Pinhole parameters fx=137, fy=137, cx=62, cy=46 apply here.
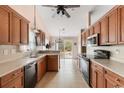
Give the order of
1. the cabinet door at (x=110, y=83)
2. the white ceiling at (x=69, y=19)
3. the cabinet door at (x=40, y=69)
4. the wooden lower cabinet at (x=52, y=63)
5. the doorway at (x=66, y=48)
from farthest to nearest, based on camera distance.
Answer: the doorway at (x=66, y=48)
the white ceiling at (x=69, y=19)
the wooden lower cabinet at (x=52, y=63)
the cabinet door at (x=40, y=69)
the cabinet door at (x=110, y=83)

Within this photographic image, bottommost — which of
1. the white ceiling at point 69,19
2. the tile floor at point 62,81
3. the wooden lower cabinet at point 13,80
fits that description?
the tile floor at point 62,81

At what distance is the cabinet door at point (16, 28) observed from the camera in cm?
304

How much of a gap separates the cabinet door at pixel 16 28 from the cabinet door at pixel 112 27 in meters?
2.16

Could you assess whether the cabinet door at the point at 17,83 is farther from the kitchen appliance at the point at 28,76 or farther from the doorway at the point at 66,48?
the doorway at the point at 66,48

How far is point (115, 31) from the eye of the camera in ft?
9.21

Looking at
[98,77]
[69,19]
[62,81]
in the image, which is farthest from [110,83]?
[69,19]

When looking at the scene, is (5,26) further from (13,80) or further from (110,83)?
(110,83)

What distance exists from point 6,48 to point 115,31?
2.54 meters

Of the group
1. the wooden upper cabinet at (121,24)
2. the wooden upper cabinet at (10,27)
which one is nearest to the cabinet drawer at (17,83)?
the wooden upper cabinet at (10,27)

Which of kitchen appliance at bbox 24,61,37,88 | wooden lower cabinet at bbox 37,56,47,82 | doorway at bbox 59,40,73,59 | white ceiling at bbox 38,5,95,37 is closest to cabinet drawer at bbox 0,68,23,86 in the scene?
kitchen appliance at bbox 24,61,37,88

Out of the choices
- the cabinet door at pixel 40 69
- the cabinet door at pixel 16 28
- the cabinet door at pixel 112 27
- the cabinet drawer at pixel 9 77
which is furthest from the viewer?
the cabinet door at pixel 40 69

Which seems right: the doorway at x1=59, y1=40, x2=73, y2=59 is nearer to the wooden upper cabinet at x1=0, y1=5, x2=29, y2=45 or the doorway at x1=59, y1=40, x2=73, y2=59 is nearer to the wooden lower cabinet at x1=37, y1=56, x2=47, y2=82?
the wooden lower cabinet at x1=37, y1=56, x2=47, y2=82
